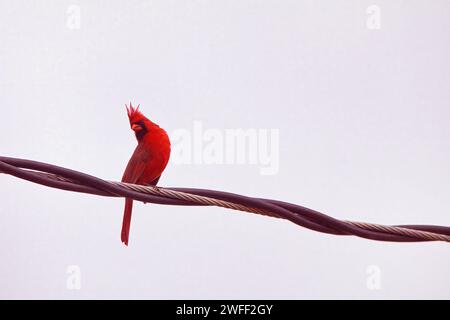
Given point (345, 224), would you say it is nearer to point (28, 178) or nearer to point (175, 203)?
point (175, 203)

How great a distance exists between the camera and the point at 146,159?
191 cm

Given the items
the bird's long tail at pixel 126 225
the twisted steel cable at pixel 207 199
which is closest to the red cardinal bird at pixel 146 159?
the bird's long tail at pixel 126 225

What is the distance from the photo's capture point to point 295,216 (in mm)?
1147

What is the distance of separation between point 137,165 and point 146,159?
0.04m

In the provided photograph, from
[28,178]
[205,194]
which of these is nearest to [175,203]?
[205,194]

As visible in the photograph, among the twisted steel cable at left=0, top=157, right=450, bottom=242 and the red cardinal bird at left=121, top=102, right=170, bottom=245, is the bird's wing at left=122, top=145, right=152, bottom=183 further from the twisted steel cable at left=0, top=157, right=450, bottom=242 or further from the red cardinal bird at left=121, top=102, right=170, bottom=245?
the twisted steel cable at left=0, top=157, right=450, bottom=242

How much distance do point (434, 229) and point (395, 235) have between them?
0.08 m

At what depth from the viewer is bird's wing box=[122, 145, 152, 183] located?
1901mm

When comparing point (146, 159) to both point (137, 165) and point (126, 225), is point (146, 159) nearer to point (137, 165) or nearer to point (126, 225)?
point (137, 165)

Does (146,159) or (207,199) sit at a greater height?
→ (146,159)

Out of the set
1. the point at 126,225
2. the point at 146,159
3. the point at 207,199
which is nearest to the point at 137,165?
the point at 146,159

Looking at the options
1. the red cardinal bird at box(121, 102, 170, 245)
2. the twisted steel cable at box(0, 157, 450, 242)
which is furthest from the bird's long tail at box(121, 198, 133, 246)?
the twisted steel cable at box(0, 157, 450, 242)

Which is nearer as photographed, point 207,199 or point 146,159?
point 207,199

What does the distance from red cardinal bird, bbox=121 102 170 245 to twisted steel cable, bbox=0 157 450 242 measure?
2.44ft
